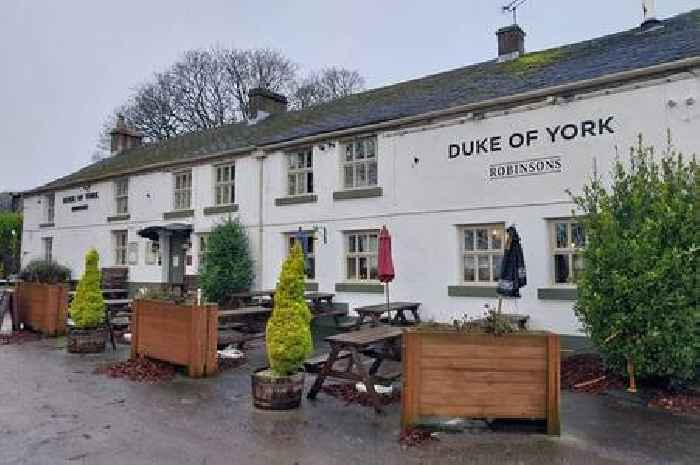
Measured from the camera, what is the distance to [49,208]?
82.5 feet

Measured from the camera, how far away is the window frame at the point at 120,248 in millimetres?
20781

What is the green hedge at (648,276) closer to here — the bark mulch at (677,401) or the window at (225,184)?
the bark mulch at (677,401)

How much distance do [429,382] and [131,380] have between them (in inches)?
207

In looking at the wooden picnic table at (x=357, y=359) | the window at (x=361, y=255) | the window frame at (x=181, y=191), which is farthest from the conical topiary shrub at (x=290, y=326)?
the window frame at (x=181, y=191)

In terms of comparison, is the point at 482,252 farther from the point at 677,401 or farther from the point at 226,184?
the point at 226,184

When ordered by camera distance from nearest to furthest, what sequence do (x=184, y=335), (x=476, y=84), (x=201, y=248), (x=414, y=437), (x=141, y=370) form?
1. (x=414, y=437)
2. (x=184, y=335)
3. (x=141, y=370)
4. (x=476, y=84)
5. (x=201, y=248)

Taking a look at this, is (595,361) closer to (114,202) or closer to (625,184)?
(625,184)

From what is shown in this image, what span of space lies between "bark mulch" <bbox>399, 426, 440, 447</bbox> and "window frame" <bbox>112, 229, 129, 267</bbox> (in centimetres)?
1749

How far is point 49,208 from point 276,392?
23.0 meters

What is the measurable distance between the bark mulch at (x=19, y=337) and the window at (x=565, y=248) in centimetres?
1196

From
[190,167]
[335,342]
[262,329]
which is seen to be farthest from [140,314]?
[190,167]

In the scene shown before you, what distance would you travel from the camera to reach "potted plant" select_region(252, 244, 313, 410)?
6.62 meters

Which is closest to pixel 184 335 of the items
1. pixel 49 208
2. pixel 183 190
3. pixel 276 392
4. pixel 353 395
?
pixel 276 392

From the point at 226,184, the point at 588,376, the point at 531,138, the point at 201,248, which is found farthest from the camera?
the point at 201,248
